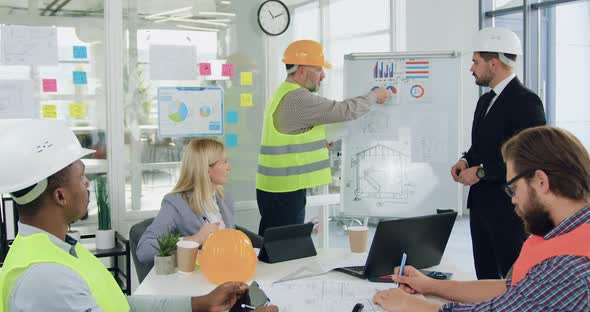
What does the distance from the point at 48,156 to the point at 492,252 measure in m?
2.78

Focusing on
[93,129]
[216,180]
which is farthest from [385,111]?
[93,129]

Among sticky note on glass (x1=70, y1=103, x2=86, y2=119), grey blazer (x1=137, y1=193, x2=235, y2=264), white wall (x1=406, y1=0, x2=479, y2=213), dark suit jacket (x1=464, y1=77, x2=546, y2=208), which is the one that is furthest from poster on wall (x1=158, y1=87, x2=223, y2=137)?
white wall (x1=406, y1=0, x2=479, y2=213)

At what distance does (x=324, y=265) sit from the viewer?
7.84 ft

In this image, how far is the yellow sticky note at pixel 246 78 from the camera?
177 inches

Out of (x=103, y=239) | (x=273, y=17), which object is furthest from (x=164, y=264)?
(x=273, y=17)

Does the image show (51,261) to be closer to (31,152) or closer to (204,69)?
(31,152)

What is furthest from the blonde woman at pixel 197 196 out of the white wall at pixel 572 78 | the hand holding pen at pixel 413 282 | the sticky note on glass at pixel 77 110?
the white wall at pixel 572 78

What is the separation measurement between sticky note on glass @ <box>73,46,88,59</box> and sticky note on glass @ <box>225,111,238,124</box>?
1.03 metres

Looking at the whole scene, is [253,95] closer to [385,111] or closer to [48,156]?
[385,111]

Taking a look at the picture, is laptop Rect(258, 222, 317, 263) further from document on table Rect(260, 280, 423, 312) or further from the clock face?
the clock face

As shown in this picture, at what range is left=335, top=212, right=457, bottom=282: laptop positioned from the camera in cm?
215

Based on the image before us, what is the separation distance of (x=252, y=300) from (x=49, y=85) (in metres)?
2.67

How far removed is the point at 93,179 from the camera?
4.15 metres

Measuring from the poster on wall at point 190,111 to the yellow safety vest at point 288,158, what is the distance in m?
0.57
